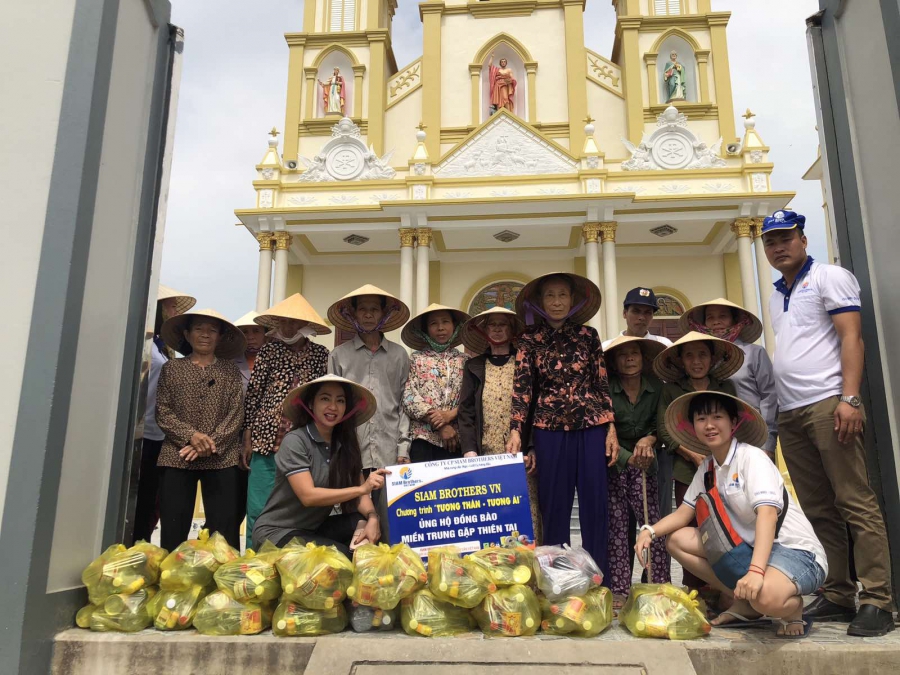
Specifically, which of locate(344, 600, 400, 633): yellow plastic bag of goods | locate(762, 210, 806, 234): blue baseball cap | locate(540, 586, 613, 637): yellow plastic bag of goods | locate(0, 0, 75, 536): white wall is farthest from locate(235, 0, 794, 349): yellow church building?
locate(344, 600, 400, 633): yellow plastic bag of goods

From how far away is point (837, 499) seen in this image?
2.94 m

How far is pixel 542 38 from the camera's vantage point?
17266 mm

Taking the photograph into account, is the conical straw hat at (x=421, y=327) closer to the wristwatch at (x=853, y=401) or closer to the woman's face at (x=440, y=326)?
the woman's face at (x=440, y=326)

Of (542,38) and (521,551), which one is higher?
(542,38)

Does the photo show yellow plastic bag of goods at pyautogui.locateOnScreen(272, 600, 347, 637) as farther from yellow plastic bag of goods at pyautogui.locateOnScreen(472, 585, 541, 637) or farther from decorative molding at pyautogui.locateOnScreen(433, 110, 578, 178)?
decorative molding at pyautogui.locateOnScreen(433, 110, 578, 178)

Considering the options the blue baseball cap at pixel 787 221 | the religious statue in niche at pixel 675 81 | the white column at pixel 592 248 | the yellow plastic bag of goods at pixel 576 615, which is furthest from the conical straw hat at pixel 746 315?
the religious statue in niche at pixel 675 81

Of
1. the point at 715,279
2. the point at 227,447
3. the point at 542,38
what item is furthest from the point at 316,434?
the point at 542,38

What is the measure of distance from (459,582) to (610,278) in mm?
11224

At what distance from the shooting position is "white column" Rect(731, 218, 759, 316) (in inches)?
504

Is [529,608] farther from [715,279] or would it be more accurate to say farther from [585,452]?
[715,279]

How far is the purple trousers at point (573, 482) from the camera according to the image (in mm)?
3348

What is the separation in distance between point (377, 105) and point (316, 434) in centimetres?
1529

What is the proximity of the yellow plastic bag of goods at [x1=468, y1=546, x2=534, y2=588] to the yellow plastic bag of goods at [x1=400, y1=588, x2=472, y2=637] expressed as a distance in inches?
7.8

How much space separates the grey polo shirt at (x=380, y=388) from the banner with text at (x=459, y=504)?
0.78m
